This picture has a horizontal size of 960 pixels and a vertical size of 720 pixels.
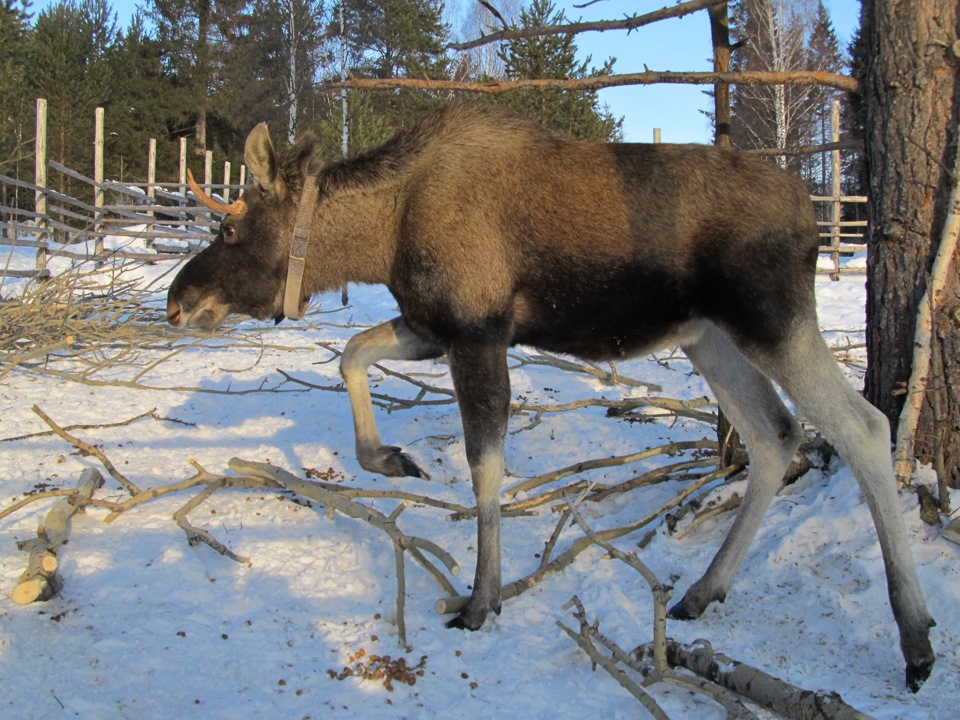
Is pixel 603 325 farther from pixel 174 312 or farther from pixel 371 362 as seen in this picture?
pixel 174 312

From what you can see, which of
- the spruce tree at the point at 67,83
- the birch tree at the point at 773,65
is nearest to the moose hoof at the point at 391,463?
the birch tree at the point at 773,65

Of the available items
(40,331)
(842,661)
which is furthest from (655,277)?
(40,331)

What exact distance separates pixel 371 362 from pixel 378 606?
140 centimetres

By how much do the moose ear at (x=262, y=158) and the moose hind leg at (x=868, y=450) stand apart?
9.43 ft

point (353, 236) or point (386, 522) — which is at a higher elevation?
point (353, 236)

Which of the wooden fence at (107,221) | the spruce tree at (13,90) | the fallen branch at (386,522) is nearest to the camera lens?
the fallen branch at (386,522)

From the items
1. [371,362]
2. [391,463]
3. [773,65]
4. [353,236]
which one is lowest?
[391,463]

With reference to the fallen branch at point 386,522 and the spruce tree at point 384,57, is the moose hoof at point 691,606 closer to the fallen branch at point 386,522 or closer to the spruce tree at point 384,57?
the fallen branch at point 386,522

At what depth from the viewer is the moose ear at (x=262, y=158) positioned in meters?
4.46

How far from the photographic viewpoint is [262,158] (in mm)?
4559

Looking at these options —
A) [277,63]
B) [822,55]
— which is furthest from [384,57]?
[822,55]

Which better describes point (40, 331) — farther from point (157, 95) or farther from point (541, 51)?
point (157, 95)

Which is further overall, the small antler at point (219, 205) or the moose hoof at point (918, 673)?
the small antler at point (219, 205)

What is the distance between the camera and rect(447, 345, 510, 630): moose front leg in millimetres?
3990
